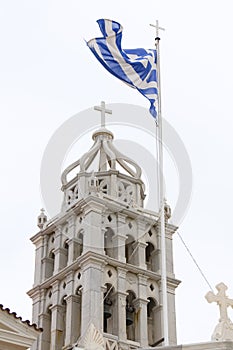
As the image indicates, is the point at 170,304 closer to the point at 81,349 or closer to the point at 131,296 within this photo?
the point at 131,296

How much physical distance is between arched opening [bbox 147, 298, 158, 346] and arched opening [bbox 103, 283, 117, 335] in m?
2.22

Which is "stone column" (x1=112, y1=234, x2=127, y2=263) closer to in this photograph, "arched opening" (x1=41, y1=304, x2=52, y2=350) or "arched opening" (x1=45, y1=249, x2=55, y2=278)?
"arched opening" (x1=45, y1=249, x2=55, y2=278)

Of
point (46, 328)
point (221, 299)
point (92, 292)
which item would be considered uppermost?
point (92, 292)

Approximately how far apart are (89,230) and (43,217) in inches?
192

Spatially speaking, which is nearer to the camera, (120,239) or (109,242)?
(120,239)

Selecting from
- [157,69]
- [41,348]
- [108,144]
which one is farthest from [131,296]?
[157,69]

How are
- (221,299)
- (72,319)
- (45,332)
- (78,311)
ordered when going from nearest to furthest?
(221,299)
(72,319)
(78,311)
(45,332)

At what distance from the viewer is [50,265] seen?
4866 cm

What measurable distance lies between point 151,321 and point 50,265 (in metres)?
5.73

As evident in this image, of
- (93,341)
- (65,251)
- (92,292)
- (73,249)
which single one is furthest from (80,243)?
(93,341)

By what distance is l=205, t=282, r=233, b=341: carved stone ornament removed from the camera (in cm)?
2255

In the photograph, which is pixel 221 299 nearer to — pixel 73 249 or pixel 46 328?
pixel 73 249

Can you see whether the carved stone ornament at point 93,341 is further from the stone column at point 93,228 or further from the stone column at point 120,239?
the stone column at point 120,239

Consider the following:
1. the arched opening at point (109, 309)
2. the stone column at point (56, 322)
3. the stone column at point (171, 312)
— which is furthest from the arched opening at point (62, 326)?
the stone column at point (171, 312)
